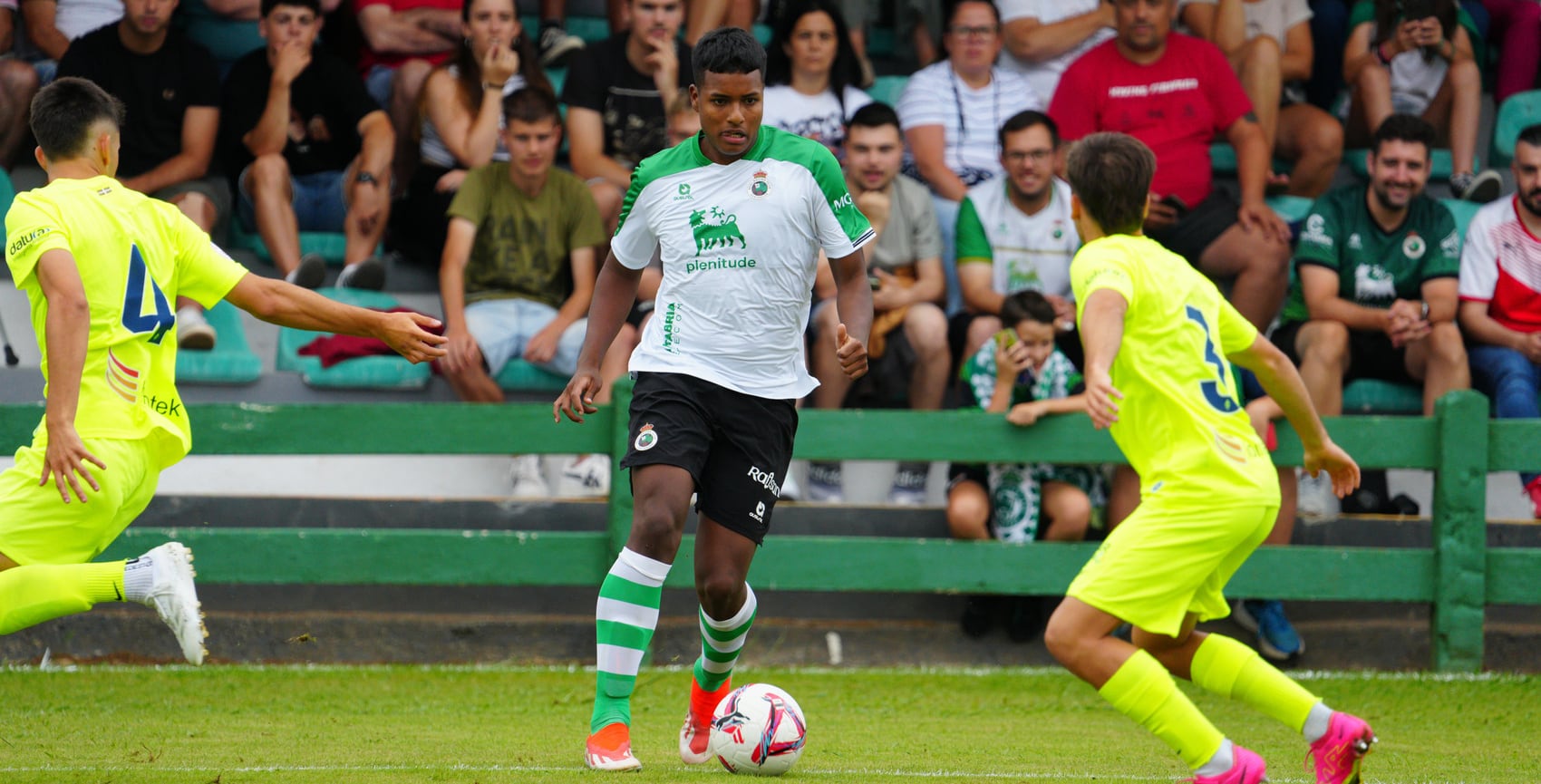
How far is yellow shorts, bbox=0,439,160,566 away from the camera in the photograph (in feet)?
15.8

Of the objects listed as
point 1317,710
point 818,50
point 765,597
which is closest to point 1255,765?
point 1317,710

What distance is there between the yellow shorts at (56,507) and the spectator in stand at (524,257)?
3654mm

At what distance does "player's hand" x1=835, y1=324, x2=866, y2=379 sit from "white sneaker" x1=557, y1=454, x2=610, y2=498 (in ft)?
12.3

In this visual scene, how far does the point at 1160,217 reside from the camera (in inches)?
360

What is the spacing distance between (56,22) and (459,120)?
259 centimetres

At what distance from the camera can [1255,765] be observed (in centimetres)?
428

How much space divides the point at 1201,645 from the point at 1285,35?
7149 mm

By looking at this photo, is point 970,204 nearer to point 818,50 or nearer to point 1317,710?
point 818,50

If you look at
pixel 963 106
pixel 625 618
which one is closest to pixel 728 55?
pixel 625 618

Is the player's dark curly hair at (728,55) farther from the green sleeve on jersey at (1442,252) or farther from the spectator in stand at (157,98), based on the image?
the green sleeve on jersey at (1442,252)

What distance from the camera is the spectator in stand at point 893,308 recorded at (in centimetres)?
862

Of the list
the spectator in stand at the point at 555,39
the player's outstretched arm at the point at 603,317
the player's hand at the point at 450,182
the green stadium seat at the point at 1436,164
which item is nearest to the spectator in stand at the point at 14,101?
the player's hand at the point at 450,182

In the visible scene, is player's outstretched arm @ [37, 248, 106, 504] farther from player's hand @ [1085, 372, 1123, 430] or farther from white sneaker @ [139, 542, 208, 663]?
player's hand @ [1085, 372, 1123, 430]

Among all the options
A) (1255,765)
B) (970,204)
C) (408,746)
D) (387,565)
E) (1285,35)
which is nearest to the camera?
(1255,765)
